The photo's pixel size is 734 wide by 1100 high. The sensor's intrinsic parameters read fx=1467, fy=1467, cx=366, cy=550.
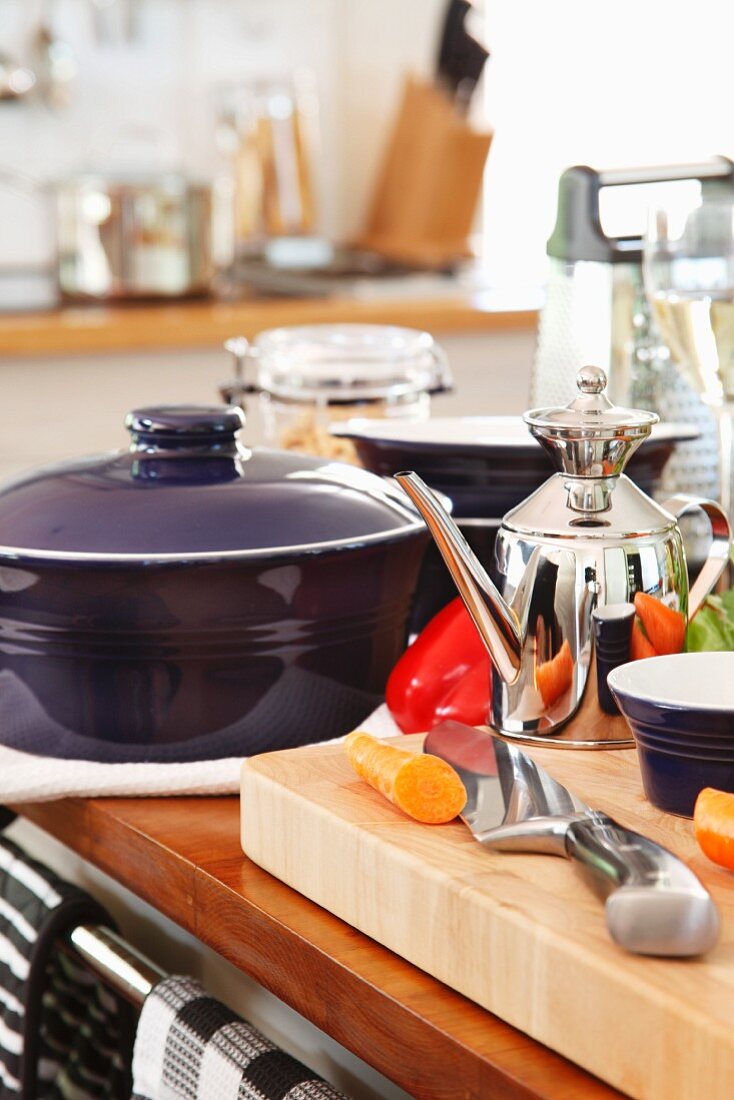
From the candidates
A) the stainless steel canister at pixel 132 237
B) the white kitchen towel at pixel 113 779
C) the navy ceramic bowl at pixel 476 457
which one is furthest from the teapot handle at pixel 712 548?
the stainless steel canister at pixel 132 237

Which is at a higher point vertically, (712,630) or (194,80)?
(194,80)

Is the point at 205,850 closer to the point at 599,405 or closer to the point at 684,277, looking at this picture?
the point at 599,405

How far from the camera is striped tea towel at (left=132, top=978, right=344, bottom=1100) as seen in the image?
2.13 feet

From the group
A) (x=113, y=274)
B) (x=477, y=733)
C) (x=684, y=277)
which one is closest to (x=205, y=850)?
(x=477, y=733)

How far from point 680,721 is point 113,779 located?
308 mm

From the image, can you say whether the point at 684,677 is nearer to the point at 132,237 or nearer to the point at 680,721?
the point at 680,721

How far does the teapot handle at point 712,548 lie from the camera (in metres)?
0.73

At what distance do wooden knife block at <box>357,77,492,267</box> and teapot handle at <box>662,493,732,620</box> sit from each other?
8.70ft

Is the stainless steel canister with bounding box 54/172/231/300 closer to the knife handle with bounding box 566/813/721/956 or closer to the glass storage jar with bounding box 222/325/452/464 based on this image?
the glass storage jar with bounding box 222/325/452/464

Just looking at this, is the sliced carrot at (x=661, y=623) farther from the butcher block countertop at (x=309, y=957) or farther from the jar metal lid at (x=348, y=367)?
the jar metal lid at (x=348, y=367)

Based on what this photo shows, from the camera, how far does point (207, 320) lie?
2.58 metres

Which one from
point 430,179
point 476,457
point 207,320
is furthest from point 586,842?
point 430,179

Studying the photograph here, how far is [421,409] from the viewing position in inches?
45.5

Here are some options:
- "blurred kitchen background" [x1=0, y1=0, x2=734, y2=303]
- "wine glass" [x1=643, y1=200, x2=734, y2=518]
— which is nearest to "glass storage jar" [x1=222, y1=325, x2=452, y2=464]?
"wine glass" [x1=643, y1=200, x2=734, y2=518]
